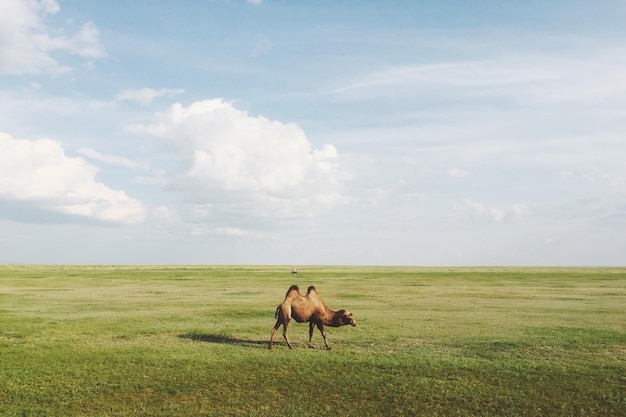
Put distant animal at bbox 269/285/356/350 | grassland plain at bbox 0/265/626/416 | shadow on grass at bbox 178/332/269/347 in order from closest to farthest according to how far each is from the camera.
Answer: grassland plain at bbox 0/265/626/416 < distant animal at bbox 269/285/356/350 < shadow on grass at bbox 178/332/269/347

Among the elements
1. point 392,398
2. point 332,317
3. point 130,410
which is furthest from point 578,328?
point 130,410

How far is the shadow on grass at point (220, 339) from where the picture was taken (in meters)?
20.3

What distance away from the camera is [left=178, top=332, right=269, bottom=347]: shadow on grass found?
800 inches

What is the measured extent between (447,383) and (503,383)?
1.73 m

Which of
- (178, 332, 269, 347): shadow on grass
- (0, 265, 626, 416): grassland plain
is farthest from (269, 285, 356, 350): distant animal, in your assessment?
(178, 332, 269, 347): shadow on grass

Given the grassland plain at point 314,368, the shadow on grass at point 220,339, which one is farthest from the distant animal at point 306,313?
the shadow on grass at point 220,339

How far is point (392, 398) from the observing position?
1390 centimetres

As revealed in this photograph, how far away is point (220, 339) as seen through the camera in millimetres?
21266

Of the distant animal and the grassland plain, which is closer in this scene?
the grassland plain

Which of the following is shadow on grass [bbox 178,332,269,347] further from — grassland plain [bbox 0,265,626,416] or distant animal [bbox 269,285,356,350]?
distant animal [bbox 269,285,356,350]

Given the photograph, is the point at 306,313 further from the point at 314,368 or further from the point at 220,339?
the point at 220,339

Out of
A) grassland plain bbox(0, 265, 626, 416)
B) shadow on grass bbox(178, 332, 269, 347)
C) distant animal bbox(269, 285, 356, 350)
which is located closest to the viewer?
grassland plain bbox(0, 265, 626, 416)

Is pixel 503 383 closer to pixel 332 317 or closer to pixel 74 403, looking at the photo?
pixel 332 317

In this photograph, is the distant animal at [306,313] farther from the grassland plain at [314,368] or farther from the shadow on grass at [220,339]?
the shadow on grass at [220,339]
